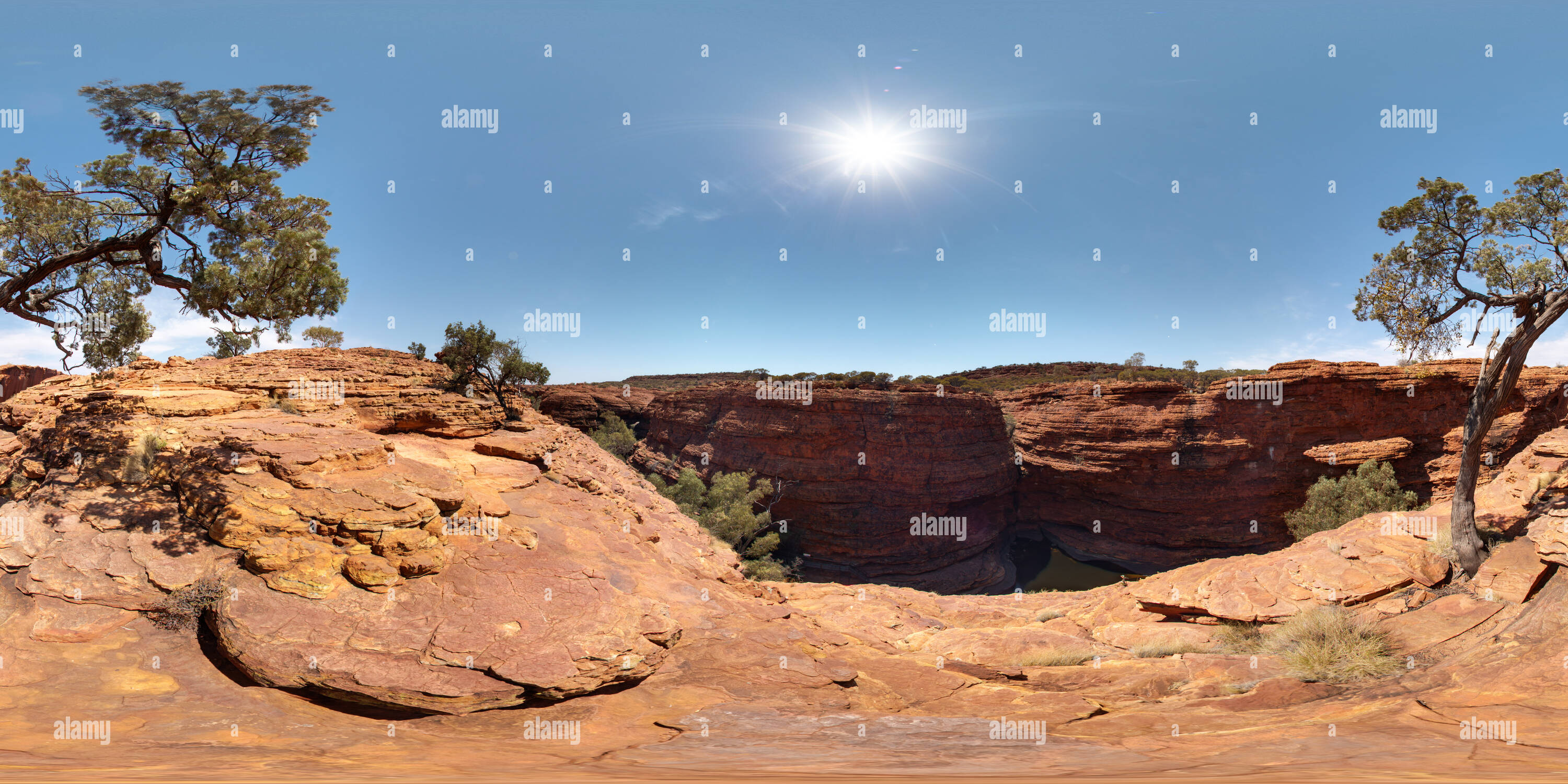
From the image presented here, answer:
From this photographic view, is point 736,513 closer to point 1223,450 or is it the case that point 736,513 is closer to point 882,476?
point 882,476

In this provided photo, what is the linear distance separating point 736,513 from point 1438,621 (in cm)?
2145

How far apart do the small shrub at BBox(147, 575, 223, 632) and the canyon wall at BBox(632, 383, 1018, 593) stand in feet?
96.6

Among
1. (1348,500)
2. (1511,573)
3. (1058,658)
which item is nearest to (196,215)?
(1058,658)

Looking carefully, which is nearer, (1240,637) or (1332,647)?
(1332,647)

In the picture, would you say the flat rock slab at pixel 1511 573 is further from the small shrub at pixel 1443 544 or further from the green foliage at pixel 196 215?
the green foliage at pixel 196 215

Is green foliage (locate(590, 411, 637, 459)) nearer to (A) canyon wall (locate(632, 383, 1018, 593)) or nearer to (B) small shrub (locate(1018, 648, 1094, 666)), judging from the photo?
(A) canyon wall (locate(632, 383, 1018, 593))

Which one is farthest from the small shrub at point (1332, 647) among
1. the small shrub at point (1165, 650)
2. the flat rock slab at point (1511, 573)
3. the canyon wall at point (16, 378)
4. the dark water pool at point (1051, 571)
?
the canyon wall at point (16, 378)

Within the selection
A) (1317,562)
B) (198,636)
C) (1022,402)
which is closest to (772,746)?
(198,636)

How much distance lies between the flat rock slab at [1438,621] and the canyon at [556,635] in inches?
2.1

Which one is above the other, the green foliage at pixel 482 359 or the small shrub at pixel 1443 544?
the green foliage at pixel 482 359

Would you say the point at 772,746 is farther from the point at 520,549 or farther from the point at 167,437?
the point at 167,437

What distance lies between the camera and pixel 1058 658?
29.2 ft

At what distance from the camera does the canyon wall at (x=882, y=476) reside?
33.2 meters

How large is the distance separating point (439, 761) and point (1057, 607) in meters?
13.9
